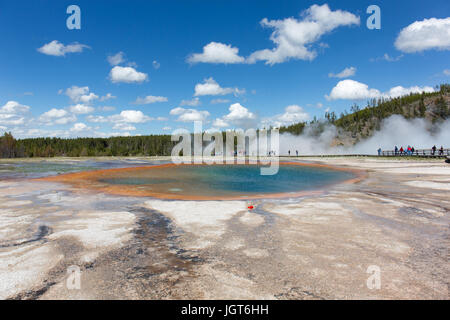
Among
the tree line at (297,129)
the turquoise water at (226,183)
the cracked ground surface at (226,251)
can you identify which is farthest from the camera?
A: the tree line at (297,129)

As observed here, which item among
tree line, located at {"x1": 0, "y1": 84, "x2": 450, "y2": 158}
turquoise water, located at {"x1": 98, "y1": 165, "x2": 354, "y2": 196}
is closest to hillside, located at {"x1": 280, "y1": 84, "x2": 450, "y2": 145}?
tree line, located at {"x1": 0, "y1": 84, "x2": 450, "y2": 158}

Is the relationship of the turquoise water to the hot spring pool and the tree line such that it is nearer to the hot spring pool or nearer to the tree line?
the hot spring pool

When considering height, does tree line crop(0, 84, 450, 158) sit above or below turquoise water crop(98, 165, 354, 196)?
above

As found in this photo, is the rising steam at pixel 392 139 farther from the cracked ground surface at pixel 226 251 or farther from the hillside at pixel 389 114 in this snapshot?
the cracked ground surface at pixel 226 251

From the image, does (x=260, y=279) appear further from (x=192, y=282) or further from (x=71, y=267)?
(x=71, y=267)

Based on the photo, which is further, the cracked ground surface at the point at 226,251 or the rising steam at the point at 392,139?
the rising steam at the point at 392,139

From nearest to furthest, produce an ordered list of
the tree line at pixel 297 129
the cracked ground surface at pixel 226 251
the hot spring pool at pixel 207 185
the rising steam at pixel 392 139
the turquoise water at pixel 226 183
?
the cracked ground surface at pixel 226 251
the hot spring pool at pixel 207 185
the turquoise water at pixel 226 183
the rising steam at pixel 392 139
the tree line at pixel 297 129

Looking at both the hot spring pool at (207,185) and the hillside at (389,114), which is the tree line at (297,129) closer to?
the hillside at (389,114)

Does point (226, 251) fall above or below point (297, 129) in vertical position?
below

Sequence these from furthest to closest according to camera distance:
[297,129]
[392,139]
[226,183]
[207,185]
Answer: [297,129]
[392,139]
[226,183]
[207,185]

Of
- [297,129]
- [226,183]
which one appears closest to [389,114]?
[297,129]

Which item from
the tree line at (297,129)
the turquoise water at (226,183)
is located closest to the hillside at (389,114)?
the tree line at (297,129)

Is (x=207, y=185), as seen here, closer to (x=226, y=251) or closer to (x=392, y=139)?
(x=226, y=251)

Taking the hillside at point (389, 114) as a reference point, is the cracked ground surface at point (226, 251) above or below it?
below
